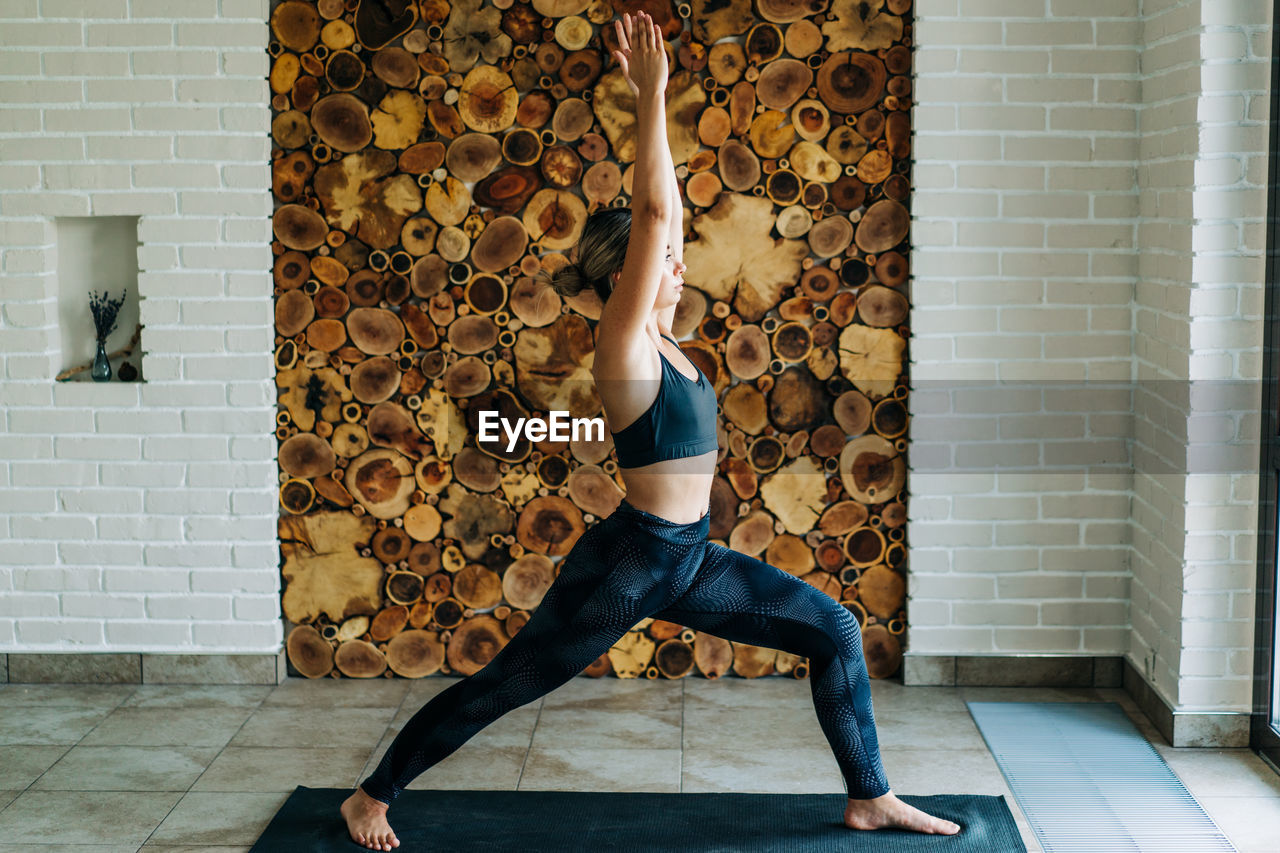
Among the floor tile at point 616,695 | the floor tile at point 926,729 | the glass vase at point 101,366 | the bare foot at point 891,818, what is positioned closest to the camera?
the bare foot at point 891,818

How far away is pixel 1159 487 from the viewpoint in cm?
352

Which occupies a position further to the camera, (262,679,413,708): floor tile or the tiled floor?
(262,679,413,708): floor tile

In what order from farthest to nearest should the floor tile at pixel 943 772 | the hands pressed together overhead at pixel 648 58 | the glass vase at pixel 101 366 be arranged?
the glass vase at pixel 101 366
the floor tile at pixel 943 772
the hands pressed together overhead at pixel 648 58

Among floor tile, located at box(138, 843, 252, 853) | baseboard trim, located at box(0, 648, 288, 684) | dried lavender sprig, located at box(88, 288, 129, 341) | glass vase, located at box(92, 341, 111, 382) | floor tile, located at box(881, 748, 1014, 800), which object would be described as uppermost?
dried lavender sprig, located at box(88, 288, 129, 341)

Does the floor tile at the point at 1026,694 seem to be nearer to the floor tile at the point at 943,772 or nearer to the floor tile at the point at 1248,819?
the floor tile at the point at 943,772

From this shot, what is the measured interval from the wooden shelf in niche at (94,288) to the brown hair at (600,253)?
1.82m

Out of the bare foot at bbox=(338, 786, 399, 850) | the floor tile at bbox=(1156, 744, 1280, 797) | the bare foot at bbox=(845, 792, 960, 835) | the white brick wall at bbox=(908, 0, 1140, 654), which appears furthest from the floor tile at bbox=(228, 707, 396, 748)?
the floor tile at bbox=(1156, 744, 1280, 797)

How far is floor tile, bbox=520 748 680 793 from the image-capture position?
3.21m

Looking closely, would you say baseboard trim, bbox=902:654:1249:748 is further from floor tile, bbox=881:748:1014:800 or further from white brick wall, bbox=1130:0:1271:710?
floor tile, bbox=881:748:1014:800

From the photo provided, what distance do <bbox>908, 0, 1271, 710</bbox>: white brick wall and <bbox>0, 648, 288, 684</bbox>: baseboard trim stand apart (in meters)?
2.05

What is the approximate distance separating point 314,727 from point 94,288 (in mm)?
1537

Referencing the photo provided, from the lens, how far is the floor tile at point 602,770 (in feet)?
10.5

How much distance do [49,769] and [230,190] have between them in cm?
169

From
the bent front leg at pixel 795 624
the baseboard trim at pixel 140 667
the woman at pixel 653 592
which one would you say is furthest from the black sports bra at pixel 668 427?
the baseboard trim at pixel 140 667
